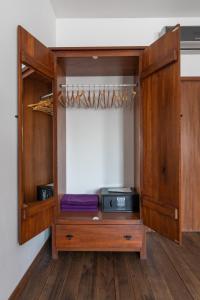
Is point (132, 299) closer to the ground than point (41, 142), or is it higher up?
closer to the ground

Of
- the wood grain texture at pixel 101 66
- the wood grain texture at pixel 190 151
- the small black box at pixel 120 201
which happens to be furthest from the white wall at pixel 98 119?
the small black box at pixel 120 201

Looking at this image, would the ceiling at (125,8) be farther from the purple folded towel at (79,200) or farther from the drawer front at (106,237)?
the drawer front at (106,237)

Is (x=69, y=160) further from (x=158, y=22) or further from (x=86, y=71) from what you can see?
(x=158, y=22)

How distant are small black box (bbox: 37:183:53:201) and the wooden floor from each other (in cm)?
64

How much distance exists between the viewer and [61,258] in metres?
2.39

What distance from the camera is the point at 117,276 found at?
208cm

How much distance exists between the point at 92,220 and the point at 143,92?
1.27 m

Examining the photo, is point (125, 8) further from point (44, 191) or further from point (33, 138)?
point (44, 191)

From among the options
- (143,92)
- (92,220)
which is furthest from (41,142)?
(143,92)

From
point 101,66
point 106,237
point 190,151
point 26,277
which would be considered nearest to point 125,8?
point 101,66

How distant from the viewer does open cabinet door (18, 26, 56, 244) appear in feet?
5.80

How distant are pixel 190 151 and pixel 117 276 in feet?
5.65

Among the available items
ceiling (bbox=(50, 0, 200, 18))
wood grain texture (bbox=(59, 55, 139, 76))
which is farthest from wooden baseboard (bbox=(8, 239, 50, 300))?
ceiling (bbox=(50, 0, 200, 18))

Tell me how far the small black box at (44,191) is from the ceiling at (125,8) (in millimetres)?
1973
